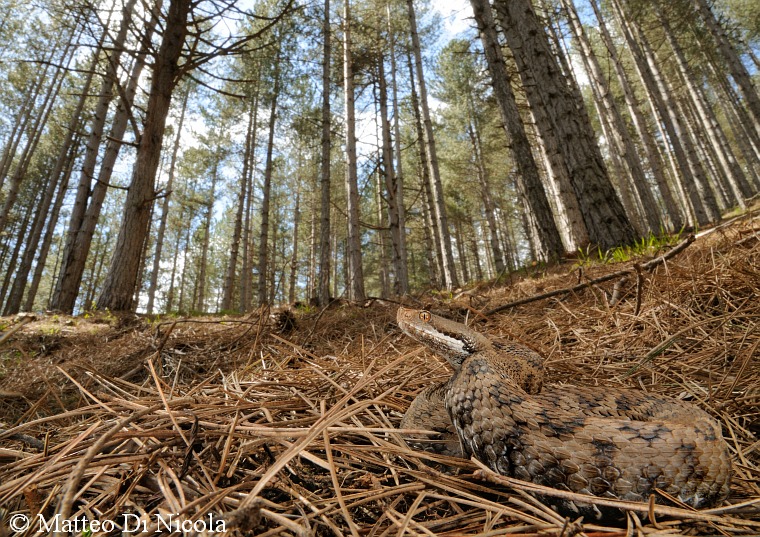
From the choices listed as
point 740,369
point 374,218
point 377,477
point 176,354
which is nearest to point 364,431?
point 377,477

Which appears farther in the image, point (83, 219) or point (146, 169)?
point (83, 219)

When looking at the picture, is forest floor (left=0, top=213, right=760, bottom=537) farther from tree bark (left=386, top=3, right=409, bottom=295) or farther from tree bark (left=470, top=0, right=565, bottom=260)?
tree bark (left=386, top=3, right=409, bottom=295)

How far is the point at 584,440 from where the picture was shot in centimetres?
107

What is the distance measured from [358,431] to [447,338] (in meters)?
0.56

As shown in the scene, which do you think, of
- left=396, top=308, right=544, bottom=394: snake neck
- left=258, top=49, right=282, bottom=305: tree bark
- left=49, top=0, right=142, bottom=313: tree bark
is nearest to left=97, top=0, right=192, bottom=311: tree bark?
left=49, top=0, right=142, bottom=313: tree bark

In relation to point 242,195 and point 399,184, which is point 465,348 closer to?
point 399,184

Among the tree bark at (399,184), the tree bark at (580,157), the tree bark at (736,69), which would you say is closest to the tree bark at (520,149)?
the tree bark at (580,157)

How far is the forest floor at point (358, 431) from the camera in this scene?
939 mm

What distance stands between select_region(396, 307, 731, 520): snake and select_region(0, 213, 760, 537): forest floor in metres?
0.07

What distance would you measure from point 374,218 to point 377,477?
28.5 m

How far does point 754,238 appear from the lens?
2602 mm

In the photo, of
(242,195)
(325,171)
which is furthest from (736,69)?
(242,195)

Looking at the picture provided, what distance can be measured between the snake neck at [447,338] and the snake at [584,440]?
157mm

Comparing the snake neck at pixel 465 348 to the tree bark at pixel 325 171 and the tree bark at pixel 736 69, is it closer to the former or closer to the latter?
the tree bark at pixel 325 171
